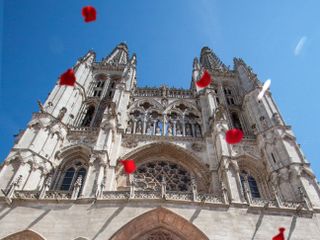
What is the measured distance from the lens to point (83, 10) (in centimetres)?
863

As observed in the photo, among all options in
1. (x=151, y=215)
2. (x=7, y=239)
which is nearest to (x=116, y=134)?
(x=151, y=215)

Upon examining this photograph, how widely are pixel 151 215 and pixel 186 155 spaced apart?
607cm

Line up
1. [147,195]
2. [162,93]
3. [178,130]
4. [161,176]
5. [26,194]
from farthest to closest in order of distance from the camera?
1. [162,93]
2. [178,130]
3. [161,176]
4. [147,195]
5. [26,194]

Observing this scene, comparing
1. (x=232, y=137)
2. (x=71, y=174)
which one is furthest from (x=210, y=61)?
(x=71, y=174)

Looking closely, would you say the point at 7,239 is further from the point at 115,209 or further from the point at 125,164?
the point at 125,164

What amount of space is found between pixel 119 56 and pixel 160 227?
2443 centimetres

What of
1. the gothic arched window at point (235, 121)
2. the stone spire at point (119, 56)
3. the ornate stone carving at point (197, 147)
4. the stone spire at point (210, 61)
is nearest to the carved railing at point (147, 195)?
the ornate stone carving at point (197, 147)

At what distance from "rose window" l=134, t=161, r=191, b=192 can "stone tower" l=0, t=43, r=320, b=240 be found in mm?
64

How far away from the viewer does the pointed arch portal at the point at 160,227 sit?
1109 cm

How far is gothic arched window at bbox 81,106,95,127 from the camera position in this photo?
20413 millimetres

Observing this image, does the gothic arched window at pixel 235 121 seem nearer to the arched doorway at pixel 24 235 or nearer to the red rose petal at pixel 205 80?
the red rose petal at pixel 205 80

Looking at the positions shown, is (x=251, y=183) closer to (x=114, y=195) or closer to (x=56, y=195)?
(x=114, y=195)

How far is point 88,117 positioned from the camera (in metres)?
21.3

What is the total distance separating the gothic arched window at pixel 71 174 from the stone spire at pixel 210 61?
18.2 metres
